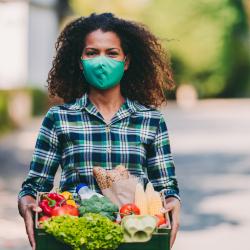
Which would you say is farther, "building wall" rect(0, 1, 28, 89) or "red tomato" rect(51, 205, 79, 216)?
"building wall" rect(0, 1, 28, 89)

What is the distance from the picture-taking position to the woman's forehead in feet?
12.9

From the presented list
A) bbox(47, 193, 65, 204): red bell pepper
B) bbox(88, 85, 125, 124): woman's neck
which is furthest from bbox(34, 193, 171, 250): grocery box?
bbox(88, 85, 125, 124): woman's neck

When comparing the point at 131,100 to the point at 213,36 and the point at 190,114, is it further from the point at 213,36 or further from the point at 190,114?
the point at 213,36

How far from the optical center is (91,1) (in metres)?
36.6

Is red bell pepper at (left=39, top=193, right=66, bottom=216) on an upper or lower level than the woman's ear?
lower

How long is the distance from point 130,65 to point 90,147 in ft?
1.86

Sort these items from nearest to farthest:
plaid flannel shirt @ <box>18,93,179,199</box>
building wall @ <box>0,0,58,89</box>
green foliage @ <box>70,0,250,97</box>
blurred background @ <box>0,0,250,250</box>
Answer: plaid flannel shirt @ <box>18,93,179,199</box> < blurred background @ <box>0,0,250,250</box> < building wall @ <box>0,0,58,89</box> < green foliage @ <box>70,0,250,97</box>

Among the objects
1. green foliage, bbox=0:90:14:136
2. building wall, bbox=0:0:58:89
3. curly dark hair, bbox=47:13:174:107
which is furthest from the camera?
building wall, bbox=0:0:58:89

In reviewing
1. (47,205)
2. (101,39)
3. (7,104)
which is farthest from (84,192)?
(7,104)

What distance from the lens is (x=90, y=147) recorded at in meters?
3.81

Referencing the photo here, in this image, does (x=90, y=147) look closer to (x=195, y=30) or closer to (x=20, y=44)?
(x=20, y=44)

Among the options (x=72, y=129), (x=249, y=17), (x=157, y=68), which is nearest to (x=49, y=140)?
(x=72, y=129)

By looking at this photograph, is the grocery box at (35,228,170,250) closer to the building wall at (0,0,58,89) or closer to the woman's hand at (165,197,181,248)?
the woman's hand at (165,197,181,248)

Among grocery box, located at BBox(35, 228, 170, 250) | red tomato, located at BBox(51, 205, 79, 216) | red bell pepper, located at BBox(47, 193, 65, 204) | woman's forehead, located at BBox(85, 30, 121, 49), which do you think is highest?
woman's forehead, located at BBox(85, 30, 121, 49)
